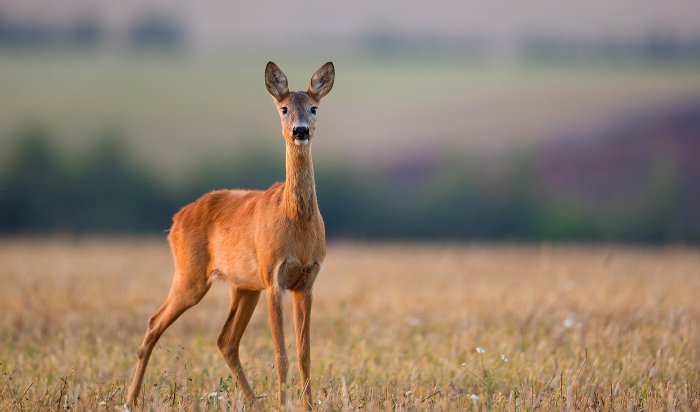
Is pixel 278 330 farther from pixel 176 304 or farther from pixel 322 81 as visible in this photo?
pixel 322 81

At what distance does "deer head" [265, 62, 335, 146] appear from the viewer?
22.5ft

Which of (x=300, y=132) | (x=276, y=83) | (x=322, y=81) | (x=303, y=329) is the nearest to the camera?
(x=300, y=132)

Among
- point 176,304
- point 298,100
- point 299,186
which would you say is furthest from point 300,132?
point 176,304

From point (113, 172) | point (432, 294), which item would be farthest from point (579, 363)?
point (113, 172)

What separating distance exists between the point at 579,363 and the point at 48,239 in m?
18.9

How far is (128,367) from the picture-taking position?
8.86 meters

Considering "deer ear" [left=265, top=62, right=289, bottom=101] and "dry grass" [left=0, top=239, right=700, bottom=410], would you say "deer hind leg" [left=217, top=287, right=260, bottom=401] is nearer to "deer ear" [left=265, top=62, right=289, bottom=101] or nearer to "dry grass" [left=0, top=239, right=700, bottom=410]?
"dry grass" [left=0, top=239, right=700, bottom=410]

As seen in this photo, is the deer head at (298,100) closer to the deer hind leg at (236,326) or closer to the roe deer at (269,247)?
the roe deer at (269,247)

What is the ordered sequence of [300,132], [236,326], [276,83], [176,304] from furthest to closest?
[236,326], [176,304], [276,83], [300,132]

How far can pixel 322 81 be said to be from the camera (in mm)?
7355

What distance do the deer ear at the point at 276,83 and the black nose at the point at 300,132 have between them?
0.51m

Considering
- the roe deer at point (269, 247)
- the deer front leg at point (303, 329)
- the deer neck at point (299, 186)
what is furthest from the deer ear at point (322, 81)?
the deer front leg at point (303, 329)

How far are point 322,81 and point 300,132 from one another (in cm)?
71

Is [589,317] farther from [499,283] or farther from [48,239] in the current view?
[48,239]
